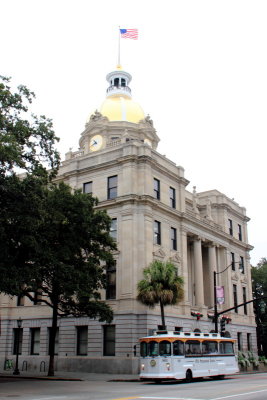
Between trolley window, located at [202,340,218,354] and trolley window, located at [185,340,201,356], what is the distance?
31.8 inches

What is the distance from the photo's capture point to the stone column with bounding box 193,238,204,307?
49.3 m

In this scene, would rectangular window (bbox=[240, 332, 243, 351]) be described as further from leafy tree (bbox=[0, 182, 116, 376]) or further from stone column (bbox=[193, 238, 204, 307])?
leafy tree (bbox=[0, 182, 116, 376])

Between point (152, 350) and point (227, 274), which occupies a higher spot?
point (227, 274)

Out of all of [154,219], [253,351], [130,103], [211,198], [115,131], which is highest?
[130,103]

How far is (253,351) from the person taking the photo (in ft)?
187

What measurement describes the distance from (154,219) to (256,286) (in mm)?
38709

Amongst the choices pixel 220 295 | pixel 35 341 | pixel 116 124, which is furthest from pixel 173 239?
pixel 116 124

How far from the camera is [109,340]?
39.8m

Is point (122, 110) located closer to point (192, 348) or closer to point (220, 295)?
point (220, 295)

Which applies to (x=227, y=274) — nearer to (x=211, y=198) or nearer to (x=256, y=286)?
(x=211, y=198)

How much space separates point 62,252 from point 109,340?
13933mm

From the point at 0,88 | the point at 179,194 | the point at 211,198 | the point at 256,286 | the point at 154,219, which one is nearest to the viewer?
the point at 0,88

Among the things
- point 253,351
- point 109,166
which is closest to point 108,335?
point 109,166

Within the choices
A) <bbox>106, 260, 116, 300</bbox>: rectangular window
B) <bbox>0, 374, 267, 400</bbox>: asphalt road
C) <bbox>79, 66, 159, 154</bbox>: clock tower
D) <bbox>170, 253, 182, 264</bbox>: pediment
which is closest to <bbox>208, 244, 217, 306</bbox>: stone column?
<bbox>170, 253, 182, 264</bbox>: pediment
